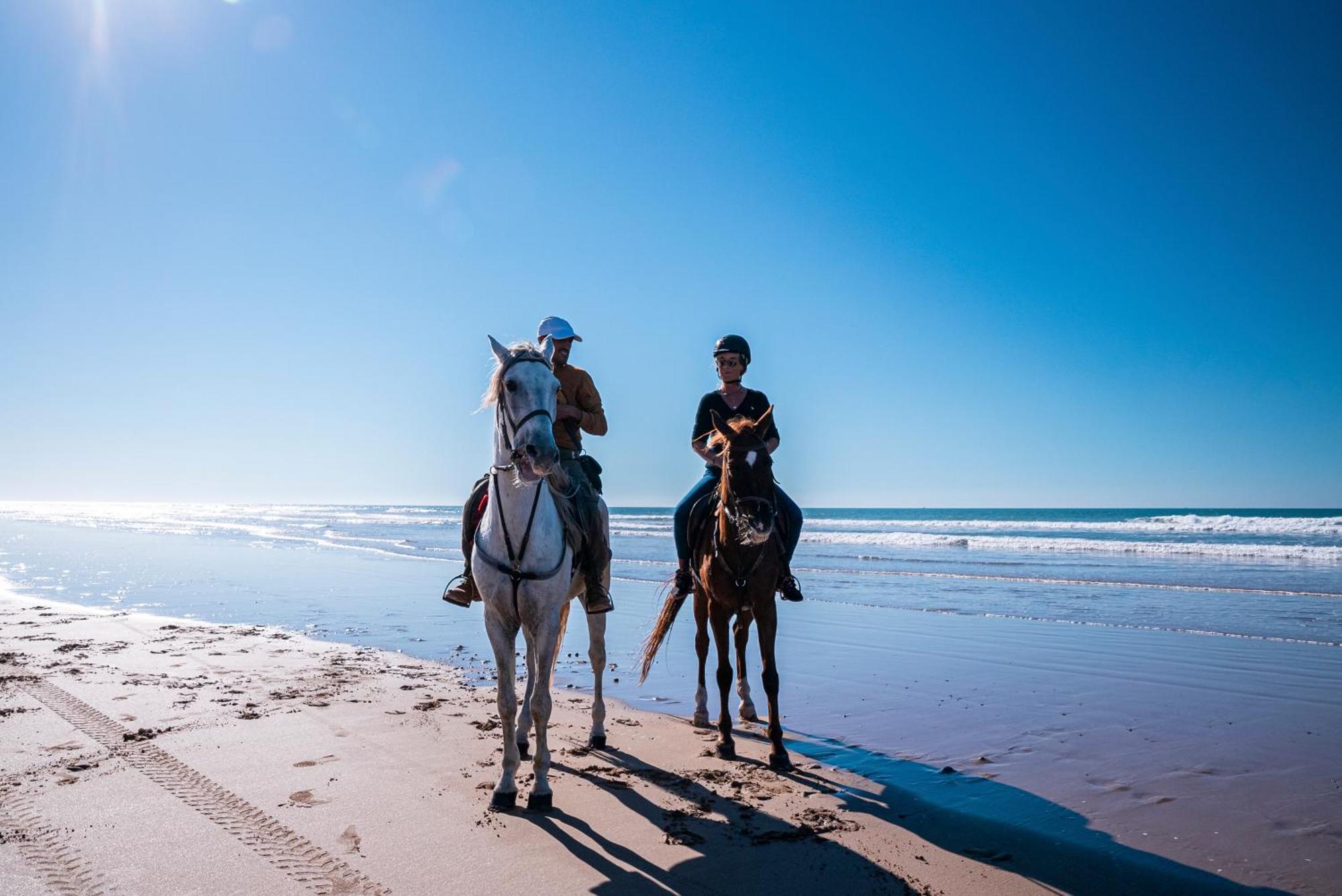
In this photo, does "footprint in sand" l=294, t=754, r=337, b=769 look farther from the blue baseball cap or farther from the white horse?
the blue baseball cap

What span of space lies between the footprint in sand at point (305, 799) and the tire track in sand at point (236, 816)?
200mm

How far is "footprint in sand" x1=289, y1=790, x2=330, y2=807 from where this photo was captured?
4262 mm

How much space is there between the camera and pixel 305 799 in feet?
14.2

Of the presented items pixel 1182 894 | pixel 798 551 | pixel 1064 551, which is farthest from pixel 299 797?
Result: pixel 1064 551

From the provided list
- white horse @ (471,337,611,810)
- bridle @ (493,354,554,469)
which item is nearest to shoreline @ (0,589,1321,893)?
white horse @ (471,337,611,810)

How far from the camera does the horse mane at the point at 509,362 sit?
4.34m

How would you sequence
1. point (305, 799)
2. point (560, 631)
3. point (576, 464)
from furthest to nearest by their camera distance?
point (576, 464) → point (560, 631) → point (305, 799)

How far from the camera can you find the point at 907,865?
366cm

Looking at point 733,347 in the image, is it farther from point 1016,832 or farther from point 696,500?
point 1016,832

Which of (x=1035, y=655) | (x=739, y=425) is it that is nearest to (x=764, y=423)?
(x=739, y=425)

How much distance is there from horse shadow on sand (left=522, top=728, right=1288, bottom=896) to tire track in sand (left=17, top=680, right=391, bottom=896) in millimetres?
1092

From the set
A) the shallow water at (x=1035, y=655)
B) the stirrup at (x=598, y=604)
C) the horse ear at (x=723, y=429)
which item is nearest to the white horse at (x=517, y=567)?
the stirrup at (x=598, y=604)

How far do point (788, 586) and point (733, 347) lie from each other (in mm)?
2084

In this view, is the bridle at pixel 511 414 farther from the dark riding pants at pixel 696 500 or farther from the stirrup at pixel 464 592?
the dark riding pants at pixel 696 500
